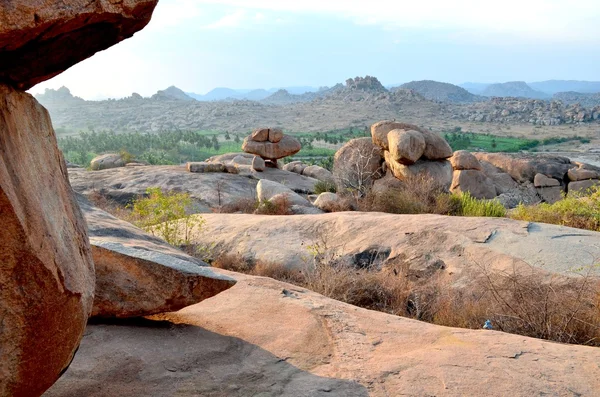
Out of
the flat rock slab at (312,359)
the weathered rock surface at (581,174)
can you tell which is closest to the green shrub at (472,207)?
the flat rock slab at (312,359)

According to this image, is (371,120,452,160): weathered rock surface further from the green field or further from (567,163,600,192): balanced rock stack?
the green field

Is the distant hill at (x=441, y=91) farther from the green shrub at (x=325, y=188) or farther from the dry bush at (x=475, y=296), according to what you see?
the dry bush at (x=475, y=296)

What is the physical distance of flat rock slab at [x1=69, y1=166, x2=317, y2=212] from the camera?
18.5 m

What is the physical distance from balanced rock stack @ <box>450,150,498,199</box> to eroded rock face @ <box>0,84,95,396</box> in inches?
720

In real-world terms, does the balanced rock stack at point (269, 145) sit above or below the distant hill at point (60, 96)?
below

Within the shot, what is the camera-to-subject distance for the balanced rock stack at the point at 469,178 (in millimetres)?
19812

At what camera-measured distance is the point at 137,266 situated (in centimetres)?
413

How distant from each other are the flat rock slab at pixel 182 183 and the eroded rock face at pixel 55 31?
14137 mm

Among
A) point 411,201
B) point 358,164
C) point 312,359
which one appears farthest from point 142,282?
point 358,164

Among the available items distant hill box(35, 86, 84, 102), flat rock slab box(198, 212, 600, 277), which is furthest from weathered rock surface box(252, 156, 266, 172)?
distant hill box(35, 86, 84, 102)

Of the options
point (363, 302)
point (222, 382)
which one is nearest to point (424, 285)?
point (363, 302)

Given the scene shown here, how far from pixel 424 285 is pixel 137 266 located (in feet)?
13.1

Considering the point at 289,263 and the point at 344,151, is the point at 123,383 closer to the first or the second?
the point at 289,263

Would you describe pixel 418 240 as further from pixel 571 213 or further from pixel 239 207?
pixel 239 207
